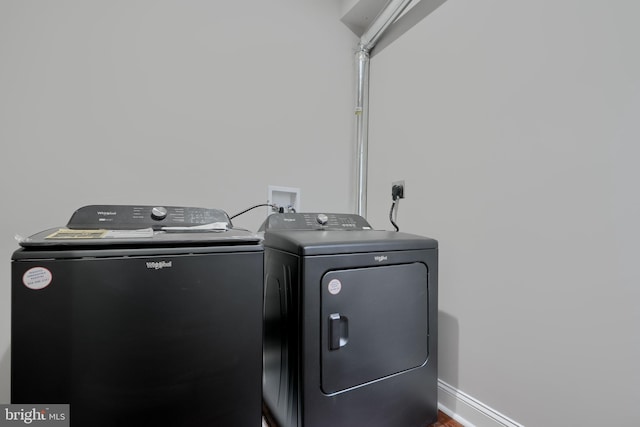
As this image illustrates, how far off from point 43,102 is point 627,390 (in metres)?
2.25

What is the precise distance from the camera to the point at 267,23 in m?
1.58

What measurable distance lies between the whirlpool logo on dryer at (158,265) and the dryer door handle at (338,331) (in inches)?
19.8

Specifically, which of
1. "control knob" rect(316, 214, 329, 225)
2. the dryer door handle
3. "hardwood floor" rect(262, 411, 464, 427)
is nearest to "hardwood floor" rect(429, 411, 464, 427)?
"hardwood floor" rect(262, 411, 464, 427)

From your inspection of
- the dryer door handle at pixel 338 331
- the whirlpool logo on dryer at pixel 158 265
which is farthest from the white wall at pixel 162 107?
the dryer door handle at pixel 338 331

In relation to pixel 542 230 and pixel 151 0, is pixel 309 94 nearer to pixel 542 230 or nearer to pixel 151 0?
pixel 151 0

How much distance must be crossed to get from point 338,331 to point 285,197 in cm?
92

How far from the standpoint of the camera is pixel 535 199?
1033 mm

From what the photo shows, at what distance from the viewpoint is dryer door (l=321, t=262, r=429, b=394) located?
90cm

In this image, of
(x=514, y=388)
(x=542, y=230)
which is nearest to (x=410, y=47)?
(x=542, y=230)

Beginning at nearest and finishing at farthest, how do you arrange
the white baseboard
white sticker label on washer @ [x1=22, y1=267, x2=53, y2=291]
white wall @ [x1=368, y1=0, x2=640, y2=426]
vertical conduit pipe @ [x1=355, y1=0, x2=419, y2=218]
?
white sticker label on washer @ [x1=22, y1=267, x2=53, y2=291] → white wall @ [x1=368, y1=0, x2=640, y2=426] → the white baseboard → vertical conduit pipe @ [x1=355, y1=0, x2=419, y2=218]

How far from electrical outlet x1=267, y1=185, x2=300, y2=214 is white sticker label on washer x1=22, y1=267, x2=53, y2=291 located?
103 centimetres

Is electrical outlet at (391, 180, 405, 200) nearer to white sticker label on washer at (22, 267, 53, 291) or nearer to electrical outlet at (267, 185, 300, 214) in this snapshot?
electrical outlet at (267, 185, 300, 214)

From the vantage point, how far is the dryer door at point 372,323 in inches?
35.3
